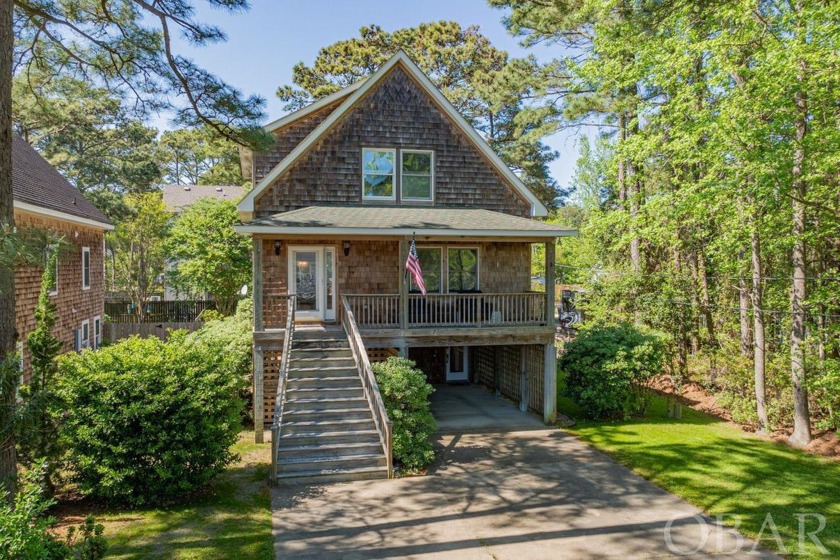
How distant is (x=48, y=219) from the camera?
49.1 ft

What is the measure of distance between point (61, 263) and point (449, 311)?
9.13 m

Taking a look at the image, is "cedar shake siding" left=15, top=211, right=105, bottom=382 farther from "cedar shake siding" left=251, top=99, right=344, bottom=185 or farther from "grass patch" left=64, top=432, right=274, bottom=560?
"cedar shake siding" left=251, top=99, right=344, bottom=185

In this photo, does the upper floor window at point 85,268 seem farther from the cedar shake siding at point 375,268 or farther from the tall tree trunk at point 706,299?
the tall tree trunk at point 706,299

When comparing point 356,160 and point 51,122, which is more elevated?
point 51,122

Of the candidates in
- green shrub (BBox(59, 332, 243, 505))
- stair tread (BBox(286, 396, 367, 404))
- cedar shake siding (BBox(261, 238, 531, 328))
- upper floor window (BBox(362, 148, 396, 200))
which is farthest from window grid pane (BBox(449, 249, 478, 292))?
green shrub (BBox(59, 332, 243, 505))

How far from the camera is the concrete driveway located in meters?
7.17

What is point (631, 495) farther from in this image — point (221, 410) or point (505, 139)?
point (505, 139)

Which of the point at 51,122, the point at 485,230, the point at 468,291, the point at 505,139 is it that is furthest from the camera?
the point at 505,139

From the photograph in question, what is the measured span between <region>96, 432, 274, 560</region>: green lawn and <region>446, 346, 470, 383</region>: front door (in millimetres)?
9680

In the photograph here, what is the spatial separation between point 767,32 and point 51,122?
34603mm

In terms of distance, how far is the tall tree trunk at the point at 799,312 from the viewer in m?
11.7

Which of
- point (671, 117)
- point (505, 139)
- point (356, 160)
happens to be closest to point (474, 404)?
point (356, 160)

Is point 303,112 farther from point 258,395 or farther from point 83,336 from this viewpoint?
point 83,336

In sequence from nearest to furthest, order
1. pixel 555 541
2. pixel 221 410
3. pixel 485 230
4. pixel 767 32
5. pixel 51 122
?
pixel 555 541 < pixel 221 410 < pixel 767 32 < pixel 485 230 < pixel 51 122
